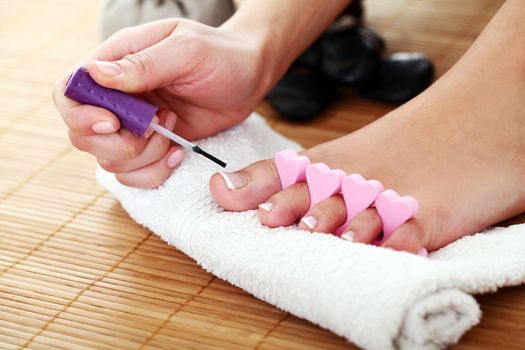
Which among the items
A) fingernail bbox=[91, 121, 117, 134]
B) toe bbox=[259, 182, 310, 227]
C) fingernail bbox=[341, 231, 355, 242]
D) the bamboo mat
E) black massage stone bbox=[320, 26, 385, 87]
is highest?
fingernail bbox=[91, 121, 117, 134]

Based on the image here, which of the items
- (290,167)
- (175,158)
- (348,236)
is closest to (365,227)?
(348,236)

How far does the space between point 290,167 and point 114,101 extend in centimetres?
24

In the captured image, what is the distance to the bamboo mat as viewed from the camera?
0.96 m

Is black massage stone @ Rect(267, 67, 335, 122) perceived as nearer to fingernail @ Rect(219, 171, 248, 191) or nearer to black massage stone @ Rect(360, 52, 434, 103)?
black massage stone @ Rect(360, 52, 434, 103)

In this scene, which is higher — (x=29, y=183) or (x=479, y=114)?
(x=479, y=114)

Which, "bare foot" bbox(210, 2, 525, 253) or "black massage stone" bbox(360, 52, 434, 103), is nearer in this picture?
"bare foot" bbox(210, 2, 525, 253)

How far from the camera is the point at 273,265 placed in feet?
3.18

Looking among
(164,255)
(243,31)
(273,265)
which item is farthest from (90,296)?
(243,31)

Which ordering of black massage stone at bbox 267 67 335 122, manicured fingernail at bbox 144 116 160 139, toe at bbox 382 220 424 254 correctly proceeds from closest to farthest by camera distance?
toe at bbox 382 220 424 254
manicured fingernail at bbox 144 116 160 139
black massage stone at bbox 267 67 335 122

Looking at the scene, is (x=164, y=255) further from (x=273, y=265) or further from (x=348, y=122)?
(x=348, y=122)

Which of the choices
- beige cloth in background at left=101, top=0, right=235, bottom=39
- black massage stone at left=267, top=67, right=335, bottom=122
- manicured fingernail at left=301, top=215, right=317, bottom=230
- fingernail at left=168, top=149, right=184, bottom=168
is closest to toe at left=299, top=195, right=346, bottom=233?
manicured fingernail at left=301, top=215, right=317, bottom=230

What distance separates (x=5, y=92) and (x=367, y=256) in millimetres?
954

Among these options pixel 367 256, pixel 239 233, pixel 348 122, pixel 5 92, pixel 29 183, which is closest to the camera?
pixel 367 256

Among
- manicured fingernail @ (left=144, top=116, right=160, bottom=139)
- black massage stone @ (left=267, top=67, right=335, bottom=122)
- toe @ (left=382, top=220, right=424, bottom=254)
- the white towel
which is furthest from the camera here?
black massage stone @ (left=267, top=67, right=335, bottom=122)
